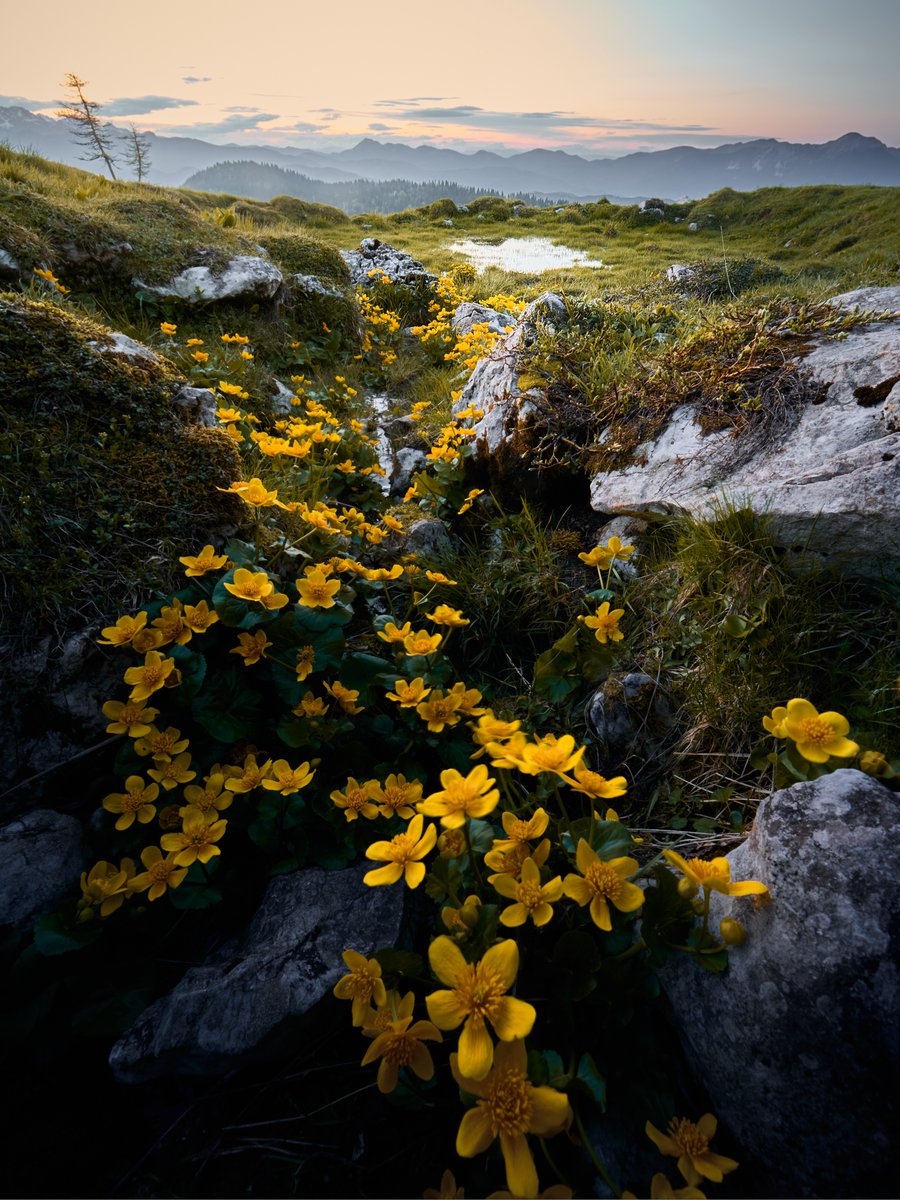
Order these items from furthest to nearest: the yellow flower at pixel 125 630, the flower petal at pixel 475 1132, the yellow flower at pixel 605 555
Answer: the yellow flower at pixel 605 555
the yellow flower at pixel 125 630
the flower petal at pixel 475 1132

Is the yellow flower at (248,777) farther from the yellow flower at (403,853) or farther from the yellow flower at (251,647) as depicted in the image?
the yellow flower at (403,853)

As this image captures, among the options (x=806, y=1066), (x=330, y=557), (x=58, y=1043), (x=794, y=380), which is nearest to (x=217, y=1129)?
(x=58, y=1043)

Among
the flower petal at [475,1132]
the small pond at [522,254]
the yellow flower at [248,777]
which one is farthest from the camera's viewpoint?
the small pond at [522,254]

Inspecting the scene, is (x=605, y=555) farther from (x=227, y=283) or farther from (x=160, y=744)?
(x=227, y=283)

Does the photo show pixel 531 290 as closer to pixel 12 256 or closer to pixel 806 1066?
pixel 12 256

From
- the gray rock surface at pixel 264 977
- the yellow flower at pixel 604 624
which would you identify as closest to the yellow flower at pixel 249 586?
the gray rock surface at pixel 264 977

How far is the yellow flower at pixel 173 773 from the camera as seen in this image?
190cm

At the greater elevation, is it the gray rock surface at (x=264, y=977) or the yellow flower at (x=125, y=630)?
the yellow flower at (x=125, y=630)

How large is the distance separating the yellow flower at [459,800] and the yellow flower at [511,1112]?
49cm

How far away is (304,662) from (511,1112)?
1.45 m

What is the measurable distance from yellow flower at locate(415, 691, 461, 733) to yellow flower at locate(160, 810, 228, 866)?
72 centimetres

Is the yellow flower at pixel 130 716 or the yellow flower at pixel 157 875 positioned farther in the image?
the yellow flower at pixel 130 716

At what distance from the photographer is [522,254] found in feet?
61.7

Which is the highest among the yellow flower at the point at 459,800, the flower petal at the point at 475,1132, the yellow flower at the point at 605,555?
the yellow flower at the point at 605,555
